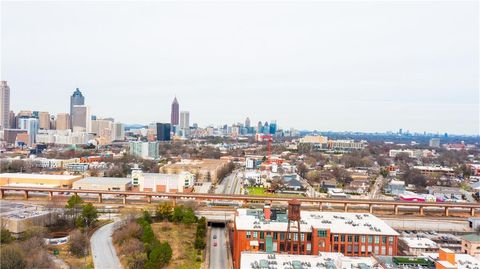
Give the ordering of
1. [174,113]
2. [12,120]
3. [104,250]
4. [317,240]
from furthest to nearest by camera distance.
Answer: [174,113] < [12,120] < [104,250] < [317,240]

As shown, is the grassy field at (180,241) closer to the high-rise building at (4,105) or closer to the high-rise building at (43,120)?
the high-rise building at (4,105)

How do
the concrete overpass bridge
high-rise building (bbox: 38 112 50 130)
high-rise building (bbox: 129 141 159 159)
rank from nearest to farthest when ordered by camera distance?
the concrete overpass bridge
high-rise building (bbox: 129 141 159 159)
high-rise building (bbox: 38 112 50 130)

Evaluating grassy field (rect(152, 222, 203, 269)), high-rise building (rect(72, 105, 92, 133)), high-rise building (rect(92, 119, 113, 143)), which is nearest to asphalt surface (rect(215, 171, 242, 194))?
grassy field (rect(152, 222, 203, 269))

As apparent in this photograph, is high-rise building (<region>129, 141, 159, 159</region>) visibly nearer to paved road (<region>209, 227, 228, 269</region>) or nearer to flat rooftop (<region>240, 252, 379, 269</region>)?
paved road (<region>209, 227, 228, 269</region>)

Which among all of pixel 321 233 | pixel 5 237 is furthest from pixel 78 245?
pixel 321 233

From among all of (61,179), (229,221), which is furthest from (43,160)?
(229,221)

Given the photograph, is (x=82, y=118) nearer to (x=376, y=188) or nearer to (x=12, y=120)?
(x=12, y=120)

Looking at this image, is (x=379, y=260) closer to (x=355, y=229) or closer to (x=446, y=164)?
(x=355, y=229)
